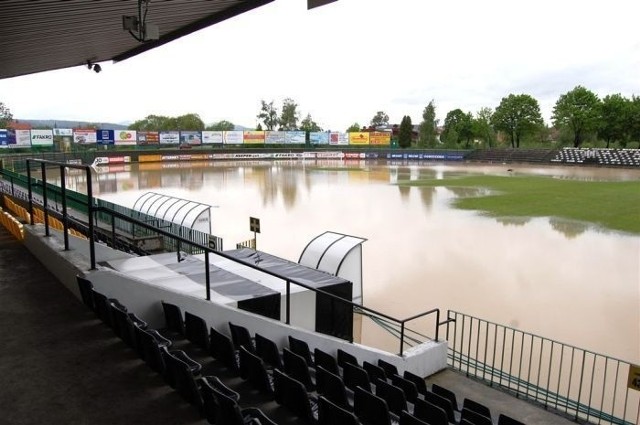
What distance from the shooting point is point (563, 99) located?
89.2m

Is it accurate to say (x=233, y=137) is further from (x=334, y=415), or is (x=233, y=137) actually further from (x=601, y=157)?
(x=334, y=415)

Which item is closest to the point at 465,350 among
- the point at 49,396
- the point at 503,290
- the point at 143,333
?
the point at 503,290

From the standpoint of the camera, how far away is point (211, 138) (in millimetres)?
74250

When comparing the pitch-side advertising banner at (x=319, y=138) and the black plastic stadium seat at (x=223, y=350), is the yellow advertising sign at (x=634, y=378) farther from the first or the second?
the pitch-side advertising banner at (x=319, y=138)

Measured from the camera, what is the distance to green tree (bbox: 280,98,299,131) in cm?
11488

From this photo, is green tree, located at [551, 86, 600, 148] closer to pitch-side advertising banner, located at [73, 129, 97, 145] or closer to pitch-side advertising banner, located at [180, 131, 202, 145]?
pitch-side advertising banner, located at [180, 131, 202, 145]

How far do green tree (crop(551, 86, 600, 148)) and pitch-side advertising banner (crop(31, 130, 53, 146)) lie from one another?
273 ft

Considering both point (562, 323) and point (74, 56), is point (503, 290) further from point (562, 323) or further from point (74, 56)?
point (74, 56)

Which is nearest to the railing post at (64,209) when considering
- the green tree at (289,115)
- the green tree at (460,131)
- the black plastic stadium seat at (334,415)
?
the black plastic stadium seat at (334,415)

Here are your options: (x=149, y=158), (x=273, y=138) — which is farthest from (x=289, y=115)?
(x=149, y=158)

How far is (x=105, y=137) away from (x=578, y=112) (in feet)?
257

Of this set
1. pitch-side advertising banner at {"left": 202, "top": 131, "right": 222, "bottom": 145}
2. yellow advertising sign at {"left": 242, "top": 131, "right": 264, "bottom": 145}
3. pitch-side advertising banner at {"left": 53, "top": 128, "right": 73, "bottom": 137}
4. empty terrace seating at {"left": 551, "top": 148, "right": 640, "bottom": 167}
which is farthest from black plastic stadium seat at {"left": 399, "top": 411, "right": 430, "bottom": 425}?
yellow advertising sign at {"left": 242, "top": 131, "right": 264, "bottom": 145}

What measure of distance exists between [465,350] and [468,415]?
4.66 meters

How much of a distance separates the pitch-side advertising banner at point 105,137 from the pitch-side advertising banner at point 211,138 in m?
13.7
